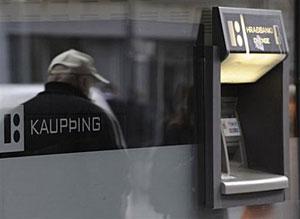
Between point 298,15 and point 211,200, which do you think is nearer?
point 211,200

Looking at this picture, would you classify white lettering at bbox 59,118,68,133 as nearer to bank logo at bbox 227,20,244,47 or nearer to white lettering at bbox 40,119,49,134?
white lettering at bbox 40,119,49,134

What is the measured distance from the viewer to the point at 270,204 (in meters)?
4.25

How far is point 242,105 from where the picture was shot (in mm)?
4250

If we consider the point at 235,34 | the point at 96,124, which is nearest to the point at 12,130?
the point at 96,124

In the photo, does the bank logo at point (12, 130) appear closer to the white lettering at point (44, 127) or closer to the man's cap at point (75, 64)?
the white lettering at point (44, 127)

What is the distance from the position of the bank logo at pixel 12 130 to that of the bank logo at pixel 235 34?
1.27m

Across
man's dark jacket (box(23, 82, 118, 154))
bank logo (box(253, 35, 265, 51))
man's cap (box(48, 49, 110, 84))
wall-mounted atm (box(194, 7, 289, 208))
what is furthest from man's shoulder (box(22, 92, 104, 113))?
bank logo (box(253, 35, 265, 51))

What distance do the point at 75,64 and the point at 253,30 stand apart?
1.11 m

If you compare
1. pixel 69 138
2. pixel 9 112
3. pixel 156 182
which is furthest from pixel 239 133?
pixel 9 112

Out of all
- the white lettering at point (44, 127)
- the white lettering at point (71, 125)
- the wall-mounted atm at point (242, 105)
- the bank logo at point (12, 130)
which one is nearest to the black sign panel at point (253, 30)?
the wall-mounted atm at point (242, 105)

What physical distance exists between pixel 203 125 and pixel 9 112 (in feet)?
3.82

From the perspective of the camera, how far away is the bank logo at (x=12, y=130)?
10.5 feet

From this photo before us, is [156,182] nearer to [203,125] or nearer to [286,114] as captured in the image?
[203,125]

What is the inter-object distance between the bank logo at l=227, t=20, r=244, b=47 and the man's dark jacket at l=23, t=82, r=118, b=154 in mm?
850
